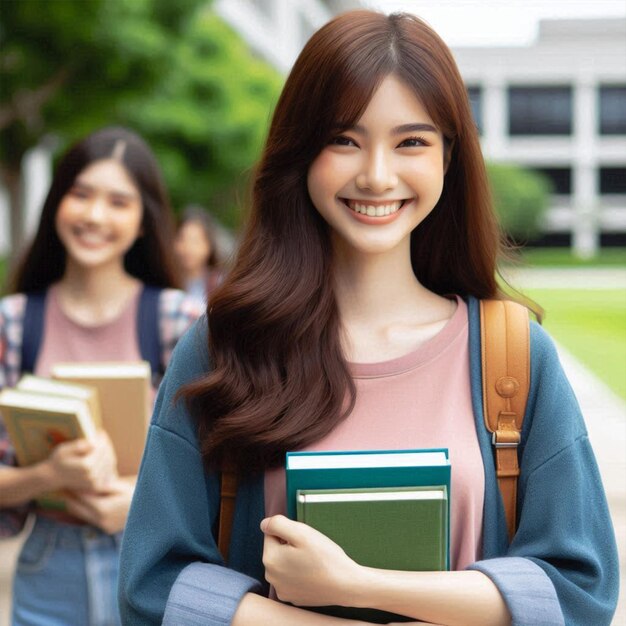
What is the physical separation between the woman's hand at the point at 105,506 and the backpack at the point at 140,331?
1.11 feet

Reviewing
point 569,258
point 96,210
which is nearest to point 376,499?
point 96,210

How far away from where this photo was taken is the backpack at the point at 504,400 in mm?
1684

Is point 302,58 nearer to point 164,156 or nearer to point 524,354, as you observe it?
point 524,354

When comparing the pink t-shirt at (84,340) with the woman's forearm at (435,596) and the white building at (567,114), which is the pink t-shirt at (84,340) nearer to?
the woman's forearm at (435,596)

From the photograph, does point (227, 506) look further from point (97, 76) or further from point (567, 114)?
point (567, 114)

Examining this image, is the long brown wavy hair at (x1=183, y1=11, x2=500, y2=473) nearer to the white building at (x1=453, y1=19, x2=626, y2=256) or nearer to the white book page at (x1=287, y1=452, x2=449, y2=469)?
the white book page at (x1=287, y1=452, x2=449, y2=469)

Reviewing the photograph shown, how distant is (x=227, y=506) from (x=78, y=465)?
1035mm

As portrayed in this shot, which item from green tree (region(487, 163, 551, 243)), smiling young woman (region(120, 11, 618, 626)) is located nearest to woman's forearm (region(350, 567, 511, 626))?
→ smiling young woman (region(120, 11, 618, 626))

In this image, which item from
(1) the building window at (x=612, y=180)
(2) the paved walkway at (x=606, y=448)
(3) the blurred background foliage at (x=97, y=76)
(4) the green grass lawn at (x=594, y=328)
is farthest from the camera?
(1) the building window at (x=612, y=180)

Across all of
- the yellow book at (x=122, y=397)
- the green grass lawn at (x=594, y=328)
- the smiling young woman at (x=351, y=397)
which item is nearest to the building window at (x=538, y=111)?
the green grass lawn at (x=594, y=328)

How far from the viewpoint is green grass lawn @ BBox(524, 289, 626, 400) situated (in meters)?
13.5

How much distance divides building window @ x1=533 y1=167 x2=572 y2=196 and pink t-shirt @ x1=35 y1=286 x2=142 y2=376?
64.0 metres

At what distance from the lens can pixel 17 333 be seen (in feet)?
9.56

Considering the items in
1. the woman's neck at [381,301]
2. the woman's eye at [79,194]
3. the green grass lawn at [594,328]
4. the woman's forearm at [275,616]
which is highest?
the woman's eye at [79,194]
